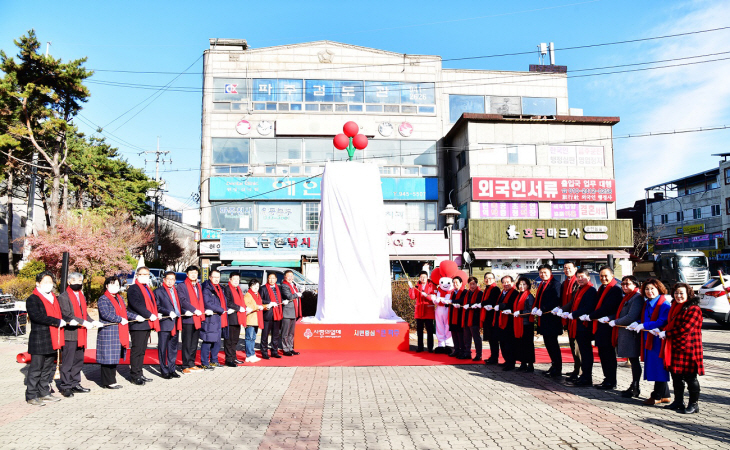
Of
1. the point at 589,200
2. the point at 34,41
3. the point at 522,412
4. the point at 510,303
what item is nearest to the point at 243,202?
the point at 34,41

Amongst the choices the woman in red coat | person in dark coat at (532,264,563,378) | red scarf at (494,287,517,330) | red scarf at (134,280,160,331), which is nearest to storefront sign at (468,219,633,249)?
red scarf at (494,287,517,330)

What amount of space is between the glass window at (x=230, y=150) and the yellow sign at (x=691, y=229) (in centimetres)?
3814

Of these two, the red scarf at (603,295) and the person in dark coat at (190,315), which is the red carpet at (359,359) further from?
the red scarf at (603,295)

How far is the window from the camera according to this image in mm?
28297

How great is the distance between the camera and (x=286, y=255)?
27.6 m

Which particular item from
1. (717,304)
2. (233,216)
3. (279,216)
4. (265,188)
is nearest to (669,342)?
(717,304)

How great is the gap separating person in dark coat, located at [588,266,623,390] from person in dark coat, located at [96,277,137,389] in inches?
266

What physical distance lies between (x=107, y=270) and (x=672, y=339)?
2068cm

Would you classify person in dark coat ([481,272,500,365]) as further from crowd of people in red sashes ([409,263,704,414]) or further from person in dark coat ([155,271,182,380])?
person in dark coat ([155,271,182,380])

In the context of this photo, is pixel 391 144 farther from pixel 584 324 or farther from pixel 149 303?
pixel 584 324

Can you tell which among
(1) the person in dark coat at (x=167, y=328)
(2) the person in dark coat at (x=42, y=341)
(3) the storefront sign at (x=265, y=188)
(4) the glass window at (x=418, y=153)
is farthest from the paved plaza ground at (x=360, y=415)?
(4) the glass window at (x=418, y=153)

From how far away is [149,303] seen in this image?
26.1 ft

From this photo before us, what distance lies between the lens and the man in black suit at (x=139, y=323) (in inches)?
299

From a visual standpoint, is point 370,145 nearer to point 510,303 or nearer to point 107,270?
point 107,270
